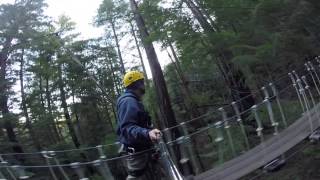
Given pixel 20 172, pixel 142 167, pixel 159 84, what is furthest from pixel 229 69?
pixel 142 167

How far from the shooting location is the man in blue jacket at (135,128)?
2.98 metres

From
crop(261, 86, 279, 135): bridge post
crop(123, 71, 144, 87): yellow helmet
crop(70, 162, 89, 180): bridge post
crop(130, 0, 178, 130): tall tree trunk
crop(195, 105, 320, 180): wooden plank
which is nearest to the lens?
crop(123, 71, 144, 87): yellow helmet

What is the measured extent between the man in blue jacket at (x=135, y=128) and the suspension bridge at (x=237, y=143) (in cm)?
16

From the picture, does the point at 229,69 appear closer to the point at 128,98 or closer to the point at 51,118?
the point at 128,98

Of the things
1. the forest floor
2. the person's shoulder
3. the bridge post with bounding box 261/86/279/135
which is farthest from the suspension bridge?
the forest floor

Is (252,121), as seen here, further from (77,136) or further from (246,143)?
(77,136)

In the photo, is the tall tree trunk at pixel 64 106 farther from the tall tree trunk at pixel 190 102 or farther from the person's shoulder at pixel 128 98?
the person's shoulder at pixel 128 98

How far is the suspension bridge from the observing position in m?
4.09

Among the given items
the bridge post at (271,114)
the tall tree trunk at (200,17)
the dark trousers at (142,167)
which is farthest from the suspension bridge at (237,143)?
the tall tree trunk at (200,17)

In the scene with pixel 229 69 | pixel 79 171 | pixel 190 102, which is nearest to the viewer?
pixel 79 171

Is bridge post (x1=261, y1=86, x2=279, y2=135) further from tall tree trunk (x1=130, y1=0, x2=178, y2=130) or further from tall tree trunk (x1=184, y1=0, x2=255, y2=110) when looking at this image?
tall tree trunk (x1=130, y1=0, x2=178, y2=130)

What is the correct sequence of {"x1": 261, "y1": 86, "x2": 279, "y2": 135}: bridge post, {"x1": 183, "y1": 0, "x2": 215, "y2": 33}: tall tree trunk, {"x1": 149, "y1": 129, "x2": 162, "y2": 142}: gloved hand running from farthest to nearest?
{"x1": 183, "y1": 0, "x2": 215, "y2": 33}: tall tree trunk < {"x1": 261, "y1": 86, "x2": 279, "y2": 135}: bridge post < {"x1": 149, "y1": 129, "x2": 162, "y2": 142}: gloved hand

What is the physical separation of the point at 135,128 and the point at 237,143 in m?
2.89

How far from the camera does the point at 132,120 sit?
300 cm
